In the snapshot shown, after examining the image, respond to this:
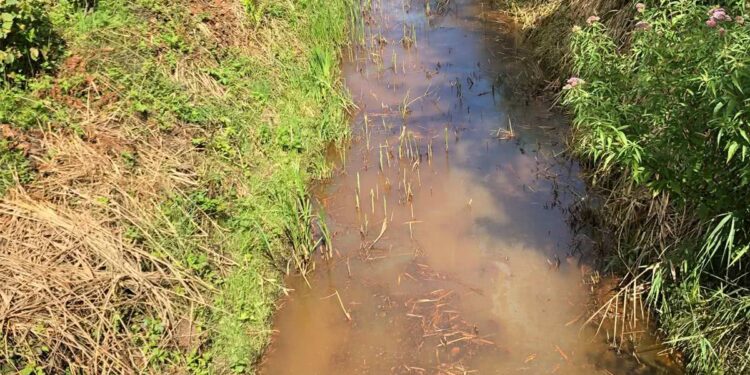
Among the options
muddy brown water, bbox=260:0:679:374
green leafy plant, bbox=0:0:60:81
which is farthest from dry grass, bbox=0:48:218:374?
muddy brown water, bbox=260:0:679:374

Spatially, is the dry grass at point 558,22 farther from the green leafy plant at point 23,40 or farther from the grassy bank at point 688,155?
the green leafy plant at point 23,40

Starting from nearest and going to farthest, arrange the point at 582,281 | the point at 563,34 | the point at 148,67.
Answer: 1. the point at 582,281
2. the point at 148,67
3. the point at 563,34

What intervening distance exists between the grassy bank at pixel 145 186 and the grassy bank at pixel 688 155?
9.19 ft

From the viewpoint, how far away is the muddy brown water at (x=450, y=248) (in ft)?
14.6

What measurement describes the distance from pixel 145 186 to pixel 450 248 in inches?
107

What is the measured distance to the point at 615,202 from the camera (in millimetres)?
5309

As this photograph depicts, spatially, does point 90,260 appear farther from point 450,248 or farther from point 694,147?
point 694,147

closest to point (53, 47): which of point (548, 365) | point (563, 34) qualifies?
point (548, 365)

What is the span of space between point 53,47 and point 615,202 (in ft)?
17.5

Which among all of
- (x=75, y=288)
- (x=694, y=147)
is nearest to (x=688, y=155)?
(x=694, y=147)

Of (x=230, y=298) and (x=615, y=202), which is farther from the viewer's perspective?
(x=615, y=202)

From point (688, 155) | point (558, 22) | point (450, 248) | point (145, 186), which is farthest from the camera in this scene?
point (558, 22)

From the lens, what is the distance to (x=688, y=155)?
3617 mm

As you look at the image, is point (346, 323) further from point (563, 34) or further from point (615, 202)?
point (563, 34)
